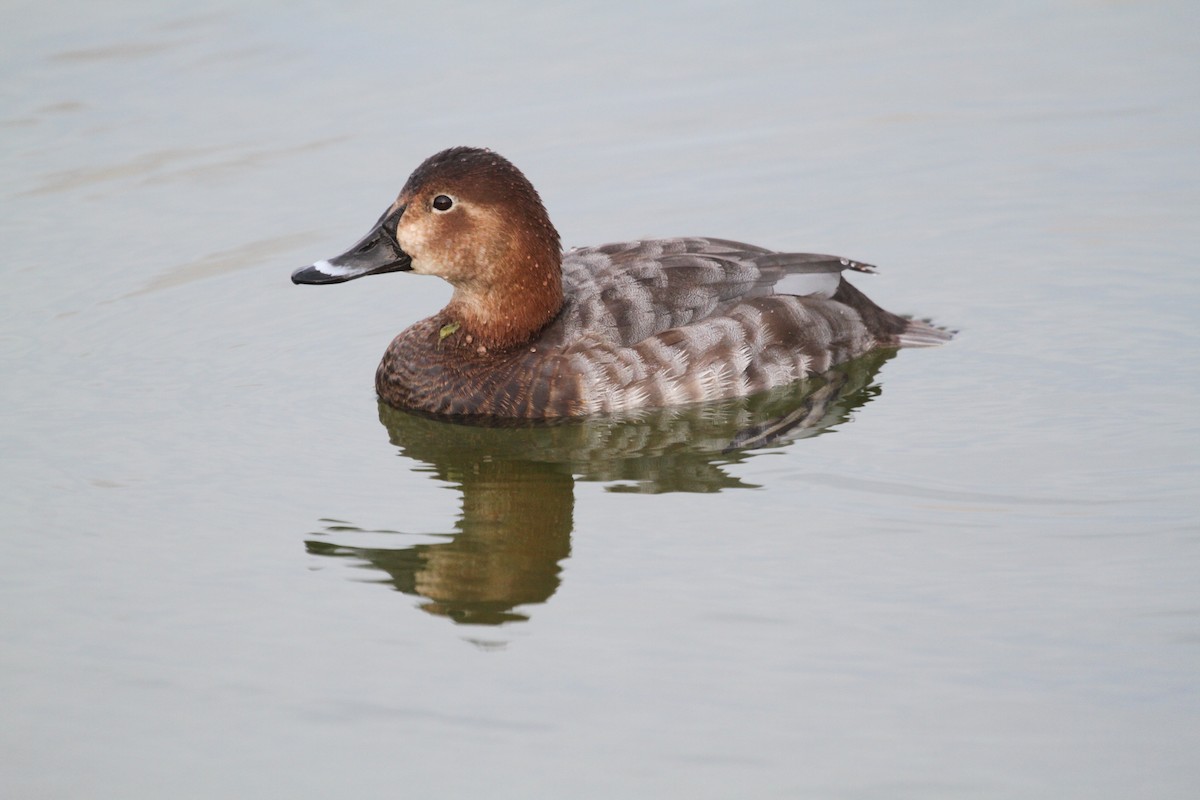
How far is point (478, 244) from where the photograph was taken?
794 cm

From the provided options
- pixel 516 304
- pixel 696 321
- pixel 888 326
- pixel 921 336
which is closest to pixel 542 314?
pixel 516 304

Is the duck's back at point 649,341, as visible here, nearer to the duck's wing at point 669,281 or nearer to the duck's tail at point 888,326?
the duck's wing at point 669,281

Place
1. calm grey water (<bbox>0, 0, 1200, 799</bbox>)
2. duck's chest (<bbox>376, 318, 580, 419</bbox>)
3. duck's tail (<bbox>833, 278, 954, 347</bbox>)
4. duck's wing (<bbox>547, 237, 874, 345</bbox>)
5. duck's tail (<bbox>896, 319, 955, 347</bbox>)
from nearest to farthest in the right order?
calm grey water (<bbox>0, 0, 1200, 799</bbox>) → duck's chest (<bbox>376, 318, 580, 419</bbox>) → duck's wing (<bbox>547, 237, 874, 345</bbox>) → duck's tail (<bbox>833, 278, 954, 347</bbox>) → duck's tail (<bbox>896, 319, 955, 347</bbox>)

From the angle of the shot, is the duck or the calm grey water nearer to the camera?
the calm grey water

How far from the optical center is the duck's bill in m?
7.96

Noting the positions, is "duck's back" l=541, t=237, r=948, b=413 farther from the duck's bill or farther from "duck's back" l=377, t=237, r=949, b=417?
the duck's bill

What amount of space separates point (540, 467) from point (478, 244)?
3.88ft

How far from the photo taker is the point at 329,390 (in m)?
8.44

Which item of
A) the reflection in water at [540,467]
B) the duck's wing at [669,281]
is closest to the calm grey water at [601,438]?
the reflection in water at [540,467]

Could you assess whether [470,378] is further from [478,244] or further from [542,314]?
[478,244]

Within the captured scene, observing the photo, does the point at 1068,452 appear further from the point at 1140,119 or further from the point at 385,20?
the point at 385,20

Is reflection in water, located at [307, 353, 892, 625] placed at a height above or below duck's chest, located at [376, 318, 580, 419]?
below

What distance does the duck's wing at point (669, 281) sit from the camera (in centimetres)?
798

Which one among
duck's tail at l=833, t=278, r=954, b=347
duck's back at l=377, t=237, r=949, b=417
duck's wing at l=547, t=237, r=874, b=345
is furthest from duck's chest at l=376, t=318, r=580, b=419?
duck's tail at l=833, t=278, r=954, b=347
